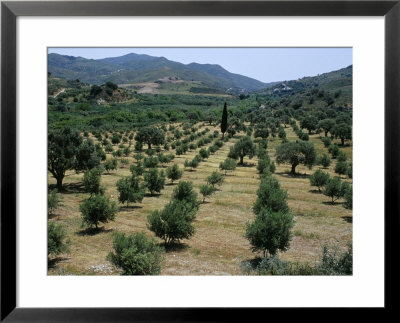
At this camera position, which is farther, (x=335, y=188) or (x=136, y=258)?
(x=335, y=188)

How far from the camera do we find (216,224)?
1409 centimetres

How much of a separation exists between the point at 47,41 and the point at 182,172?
17.2 metres

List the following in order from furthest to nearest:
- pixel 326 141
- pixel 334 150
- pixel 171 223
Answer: pixel 326 141
pixel 334 150
pixel 171 223

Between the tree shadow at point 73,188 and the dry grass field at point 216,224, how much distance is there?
0.04 metres

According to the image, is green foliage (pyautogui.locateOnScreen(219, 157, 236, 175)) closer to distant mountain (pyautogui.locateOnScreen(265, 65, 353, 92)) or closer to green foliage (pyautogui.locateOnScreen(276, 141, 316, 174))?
green foliage (pyautogui.locateOnScreen(276, 141, 316, 174))

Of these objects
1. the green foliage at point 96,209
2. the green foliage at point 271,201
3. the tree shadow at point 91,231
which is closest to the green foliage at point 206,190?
the green foliage at point 271,201

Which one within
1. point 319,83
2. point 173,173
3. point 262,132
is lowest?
point 173,173

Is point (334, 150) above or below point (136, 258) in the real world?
above

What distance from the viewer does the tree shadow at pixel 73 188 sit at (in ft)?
48.0

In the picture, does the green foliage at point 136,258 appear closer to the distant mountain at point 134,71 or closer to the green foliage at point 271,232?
the green foliage at point 271,232

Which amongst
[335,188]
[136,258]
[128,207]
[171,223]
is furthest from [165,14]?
[335,188]

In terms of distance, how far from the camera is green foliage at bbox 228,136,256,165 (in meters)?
21.0

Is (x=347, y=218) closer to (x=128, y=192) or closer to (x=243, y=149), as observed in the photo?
(x=128, y=192)

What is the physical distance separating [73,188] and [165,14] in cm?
1278
